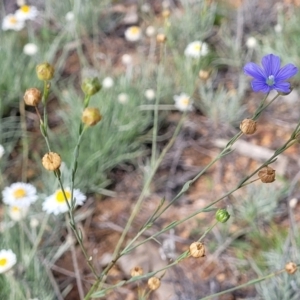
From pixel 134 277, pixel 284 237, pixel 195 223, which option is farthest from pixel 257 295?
pixel 134 277

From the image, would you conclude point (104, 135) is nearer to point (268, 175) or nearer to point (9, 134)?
point (9, 134)

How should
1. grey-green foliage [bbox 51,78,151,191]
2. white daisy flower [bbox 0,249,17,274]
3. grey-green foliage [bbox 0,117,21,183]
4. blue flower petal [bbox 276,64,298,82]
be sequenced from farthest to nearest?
grey-green foliage [bbox 0,117,21,183], grey-green foliage [bbox 51,78,151,191], white daisy flower [bbox 0,249,17,274], blue flower petal [bbox 276,64,298,82]

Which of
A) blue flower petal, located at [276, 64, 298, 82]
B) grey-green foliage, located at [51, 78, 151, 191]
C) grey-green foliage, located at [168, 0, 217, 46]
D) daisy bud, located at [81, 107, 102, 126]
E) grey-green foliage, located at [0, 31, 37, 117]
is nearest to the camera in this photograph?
daisy bud, located at [81, 107, 102, 126]

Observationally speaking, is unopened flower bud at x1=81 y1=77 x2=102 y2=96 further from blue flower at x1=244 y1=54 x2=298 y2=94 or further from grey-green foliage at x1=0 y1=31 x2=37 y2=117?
grey-green foliage at x1=0 y1=31 x2=37 y2=117

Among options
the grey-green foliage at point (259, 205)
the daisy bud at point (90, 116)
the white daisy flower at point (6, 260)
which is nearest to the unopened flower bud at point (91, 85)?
the daisy bud at point (90, 116)

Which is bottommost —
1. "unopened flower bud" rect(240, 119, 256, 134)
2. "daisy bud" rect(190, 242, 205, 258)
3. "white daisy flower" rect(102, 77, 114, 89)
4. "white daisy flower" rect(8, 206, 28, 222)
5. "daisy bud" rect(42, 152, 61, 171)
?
"daisy bud" rect(190, 242, 205, 258)

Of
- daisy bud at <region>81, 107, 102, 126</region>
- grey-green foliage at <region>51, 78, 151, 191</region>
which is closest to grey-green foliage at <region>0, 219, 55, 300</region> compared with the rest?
grey-green foliage at <region>51, 78, 151, 191</region>

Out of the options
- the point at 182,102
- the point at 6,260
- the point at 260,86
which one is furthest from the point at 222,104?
the point at 260,86

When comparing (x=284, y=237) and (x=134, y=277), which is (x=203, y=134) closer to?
(x=284, y=237)
